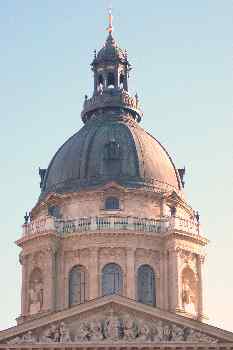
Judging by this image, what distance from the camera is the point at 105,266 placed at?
2495 inches

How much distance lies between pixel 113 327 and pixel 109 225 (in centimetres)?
1548

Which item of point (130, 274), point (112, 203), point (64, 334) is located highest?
point (112, 203)

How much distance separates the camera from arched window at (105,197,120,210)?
65.6 metres

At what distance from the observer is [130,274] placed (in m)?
62.8

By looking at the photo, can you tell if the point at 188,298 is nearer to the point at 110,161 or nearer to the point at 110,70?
the point at 110,161

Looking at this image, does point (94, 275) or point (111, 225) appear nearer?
point (94, 275)

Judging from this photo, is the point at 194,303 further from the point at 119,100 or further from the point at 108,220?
the point at 119,100

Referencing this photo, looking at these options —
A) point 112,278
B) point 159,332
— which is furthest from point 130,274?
point 159,332

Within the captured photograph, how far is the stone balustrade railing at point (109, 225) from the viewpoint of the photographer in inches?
2522

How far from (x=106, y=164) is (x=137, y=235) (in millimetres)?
6101

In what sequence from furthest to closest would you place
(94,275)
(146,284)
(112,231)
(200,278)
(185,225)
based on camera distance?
(185,225) → (200,278) → (146,284) → (112,231) → (94,275)

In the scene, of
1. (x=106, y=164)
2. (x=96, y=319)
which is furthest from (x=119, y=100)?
(x=96, y=319)

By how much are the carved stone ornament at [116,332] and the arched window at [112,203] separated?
54.7 ft

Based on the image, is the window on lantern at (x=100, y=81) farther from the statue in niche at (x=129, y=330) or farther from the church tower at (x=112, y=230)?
the statue in niche at (x=129, y=330)
